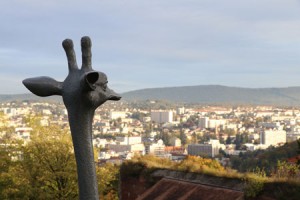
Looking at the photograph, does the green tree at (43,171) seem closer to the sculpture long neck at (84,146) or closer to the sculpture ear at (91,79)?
the sculpture long neck at (84,146)

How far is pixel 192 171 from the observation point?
16.4 m

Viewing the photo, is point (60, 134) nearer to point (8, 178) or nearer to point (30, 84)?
point (8, 178)

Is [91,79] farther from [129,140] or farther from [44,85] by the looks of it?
[129,140]

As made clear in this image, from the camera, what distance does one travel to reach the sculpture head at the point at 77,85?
228 inches

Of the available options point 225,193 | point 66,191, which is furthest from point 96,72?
point 66,191

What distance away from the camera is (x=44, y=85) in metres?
6.03

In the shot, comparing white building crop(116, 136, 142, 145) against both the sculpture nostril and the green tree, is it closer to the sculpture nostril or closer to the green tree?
the green tree

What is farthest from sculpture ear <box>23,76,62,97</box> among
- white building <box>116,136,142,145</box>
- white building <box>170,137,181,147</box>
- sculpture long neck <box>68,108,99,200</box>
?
white building <box>170,137,181,147</box>

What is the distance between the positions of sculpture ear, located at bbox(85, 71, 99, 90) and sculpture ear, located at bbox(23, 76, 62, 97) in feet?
1.53

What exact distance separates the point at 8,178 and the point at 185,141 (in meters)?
180

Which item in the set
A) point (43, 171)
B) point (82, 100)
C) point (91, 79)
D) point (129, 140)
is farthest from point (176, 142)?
point (91, 79)

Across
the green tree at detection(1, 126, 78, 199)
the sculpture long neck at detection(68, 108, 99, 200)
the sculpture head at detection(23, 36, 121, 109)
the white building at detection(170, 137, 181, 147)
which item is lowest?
the white building at detection(170, 137, 181, 147)

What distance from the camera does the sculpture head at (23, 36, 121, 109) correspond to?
5.80 m

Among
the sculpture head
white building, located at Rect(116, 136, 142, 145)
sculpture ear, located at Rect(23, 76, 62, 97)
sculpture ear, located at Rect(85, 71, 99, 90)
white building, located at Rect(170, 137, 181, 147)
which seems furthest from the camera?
white building, located at Rect(170, 137, 181, 147)
